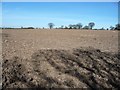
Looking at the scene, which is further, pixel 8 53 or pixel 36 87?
pixel 8 53

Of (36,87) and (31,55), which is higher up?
(31,55)

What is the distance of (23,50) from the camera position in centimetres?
866

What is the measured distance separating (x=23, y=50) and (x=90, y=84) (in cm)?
334

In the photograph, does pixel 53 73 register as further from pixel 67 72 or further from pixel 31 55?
pixel 31 55

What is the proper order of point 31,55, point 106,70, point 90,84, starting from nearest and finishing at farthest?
point 90,84 → point 106,70 → point 31,55

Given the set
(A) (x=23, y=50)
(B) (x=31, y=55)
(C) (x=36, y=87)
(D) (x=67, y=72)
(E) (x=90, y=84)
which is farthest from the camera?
(A) (x=23, y=50)

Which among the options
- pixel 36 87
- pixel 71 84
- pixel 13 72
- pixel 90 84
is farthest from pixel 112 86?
pixel 13 72

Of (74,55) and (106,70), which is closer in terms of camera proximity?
(106,70)

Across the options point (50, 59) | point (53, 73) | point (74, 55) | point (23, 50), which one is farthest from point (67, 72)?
point (23, 50)

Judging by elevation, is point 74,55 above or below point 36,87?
above

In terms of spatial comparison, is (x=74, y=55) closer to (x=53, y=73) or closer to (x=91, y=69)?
(x=91, y=69)

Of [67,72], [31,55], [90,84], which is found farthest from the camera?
[31,55]

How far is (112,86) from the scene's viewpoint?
650 cm

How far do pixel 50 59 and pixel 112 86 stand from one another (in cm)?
220
